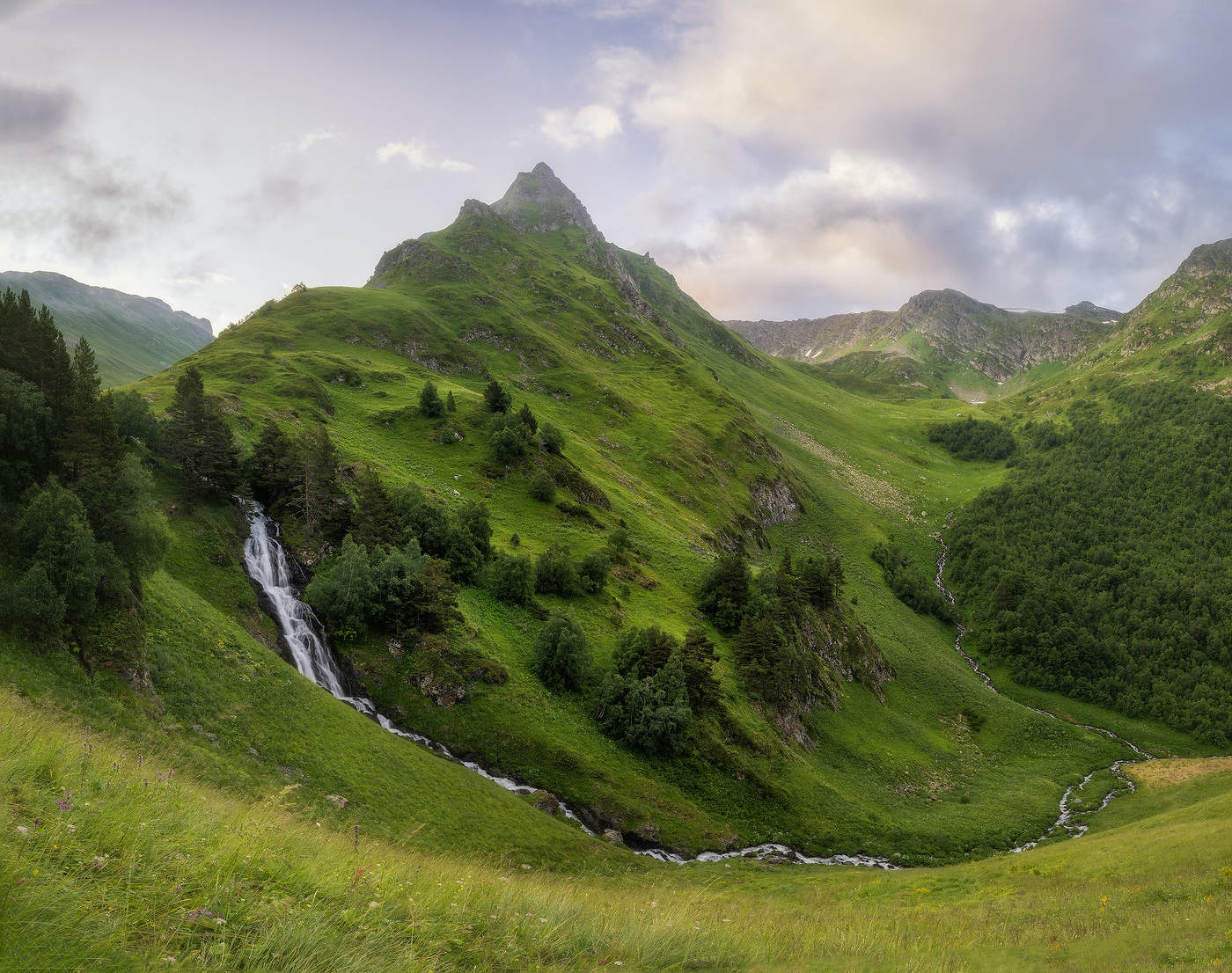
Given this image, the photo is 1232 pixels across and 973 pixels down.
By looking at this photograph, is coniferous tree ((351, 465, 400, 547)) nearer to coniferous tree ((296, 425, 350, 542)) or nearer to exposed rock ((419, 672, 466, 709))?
coniferous tree ((296, 425, 350, 542))

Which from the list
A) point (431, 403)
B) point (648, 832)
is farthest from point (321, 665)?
point (431, 403)

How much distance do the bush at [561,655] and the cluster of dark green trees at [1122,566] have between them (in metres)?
97.4

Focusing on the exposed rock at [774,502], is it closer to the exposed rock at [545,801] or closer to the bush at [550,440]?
the bush at [550,440]

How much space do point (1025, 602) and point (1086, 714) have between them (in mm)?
22143

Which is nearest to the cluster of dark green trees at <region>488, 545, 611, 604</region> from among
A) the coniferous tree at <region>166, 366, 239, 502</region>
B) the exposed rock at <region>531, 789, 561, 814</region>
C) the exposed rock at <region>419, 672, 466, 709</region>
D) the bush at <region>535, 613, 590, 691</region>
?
the bush at <region>535, 613, 590, 691</region>

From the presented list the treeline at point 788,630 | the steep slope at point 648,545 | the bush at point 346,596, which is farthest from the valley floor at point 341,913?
the treeline at point 788,630

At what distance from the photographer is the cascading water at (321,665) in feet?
116

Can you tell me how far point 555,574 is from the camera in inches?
2036

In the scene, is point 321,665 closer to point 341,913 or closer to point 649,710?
point 649,710

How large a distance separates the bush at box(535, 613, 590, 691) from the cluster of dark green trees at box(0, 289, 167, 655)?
23.8 meters

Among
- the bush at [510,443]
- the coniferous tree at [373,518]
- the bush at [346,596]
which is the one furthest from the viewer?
A: the bush at [510,443]

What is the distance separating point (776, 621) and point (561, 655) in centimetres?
2717

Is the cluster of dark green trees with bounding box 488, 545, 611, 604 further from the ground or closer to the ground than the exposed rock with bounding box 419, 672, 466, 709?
further from the ground

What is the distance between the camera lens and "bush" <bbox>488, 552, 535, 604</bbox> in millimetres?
49000
